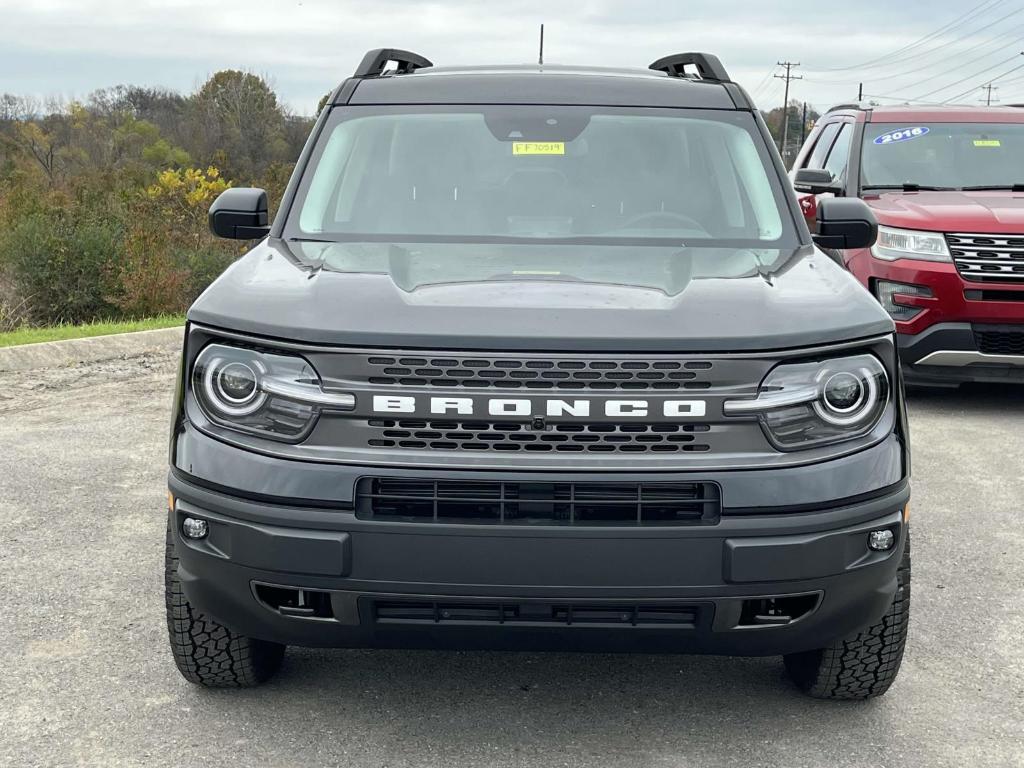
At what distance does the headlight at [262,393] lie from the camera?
297 cm

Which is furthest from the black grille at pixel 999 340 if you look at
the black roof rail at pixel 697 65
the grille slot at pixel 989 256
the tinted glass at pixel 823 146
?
the black roof rail at pixel 697 65

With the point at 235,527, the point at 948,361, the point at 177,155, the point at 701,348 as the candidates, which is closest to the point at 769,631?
the point at 701,348

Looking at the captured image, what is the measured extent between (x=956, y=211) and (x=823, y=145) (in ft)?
8.39

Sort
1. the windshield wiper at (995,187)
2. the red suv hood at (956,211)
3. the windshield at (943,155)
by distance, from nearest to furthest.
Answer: the red suv hood at (956,211) < the windshield wiper at (995,187) < the windshield at (943,155)

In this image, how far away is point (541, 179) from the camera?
14.3 feet

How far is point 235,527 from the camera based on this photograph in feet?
9.77

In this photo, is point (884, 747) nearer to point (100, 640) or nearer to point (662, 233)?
point (662, 233)

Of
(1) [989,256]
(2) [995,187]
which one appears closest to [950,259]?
(1) [989,256]

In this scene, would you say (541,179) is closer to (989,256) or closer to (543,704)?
(543,704)

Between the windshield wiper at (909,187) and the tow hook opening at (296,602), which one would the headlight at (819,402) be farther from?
the windshield wiper at (909,187)

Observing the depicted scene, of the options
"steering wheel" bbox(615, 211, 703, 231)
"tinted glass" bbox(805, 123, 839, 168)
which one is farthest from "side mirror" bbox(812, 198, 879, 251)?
"tinted glass" bbox(805, 123, 839, 168)

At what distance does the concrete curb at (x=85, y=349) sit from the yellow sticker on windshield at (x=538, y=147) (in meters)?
5.12

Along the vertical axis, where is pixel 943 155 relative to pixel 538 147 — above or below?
below

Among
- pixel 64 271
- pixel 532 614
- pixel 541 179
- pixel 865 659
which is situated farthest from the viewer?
pixel 64 271
